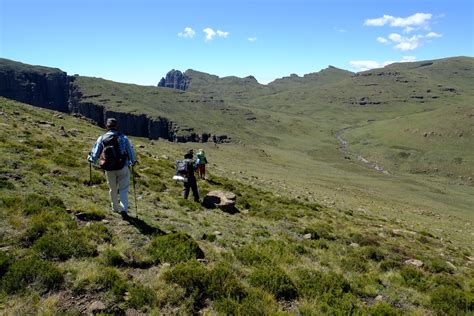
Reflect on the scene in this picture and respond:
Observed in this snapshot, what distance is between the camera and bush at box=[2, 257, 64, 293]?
8.67m

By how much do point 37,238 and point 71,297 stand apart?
10.3 feet

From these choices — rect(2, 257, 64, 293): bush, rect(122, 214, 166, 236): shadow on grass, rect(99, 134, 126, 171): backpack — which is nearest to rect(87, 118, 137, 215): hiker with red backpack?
rect(99, 134, 126, 171): backpack

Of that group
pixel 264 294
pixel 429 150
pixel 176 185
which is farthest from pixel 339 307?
pixel 429 150

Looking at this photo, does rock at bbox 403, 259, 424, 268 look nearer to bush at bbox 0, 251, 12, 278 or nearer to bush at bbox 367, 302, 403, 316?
bush at bbox 367, 302, 403, 316

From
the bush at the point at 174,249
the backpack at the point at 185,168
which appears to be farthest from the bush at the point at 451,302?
the backpack at the point at 185,168

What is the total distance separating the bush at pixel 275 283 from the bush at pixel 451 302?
15.3 ft

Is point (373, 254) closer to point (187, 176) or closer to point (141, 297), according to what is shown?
point (187, 176)

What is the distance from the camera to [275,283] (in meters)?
10.7

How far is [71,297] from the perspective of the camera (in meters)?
8.77

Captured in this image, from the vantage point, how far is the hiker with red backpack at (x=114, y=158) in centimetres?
1365

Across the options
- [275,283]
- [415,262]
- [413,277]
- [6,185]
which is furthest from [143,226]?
[415,262]

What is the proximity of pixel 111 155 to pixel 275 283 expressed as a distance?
745cm

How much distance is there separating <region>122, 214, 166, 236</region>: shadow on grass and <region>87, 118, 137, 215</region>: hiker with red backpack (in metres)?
0.38

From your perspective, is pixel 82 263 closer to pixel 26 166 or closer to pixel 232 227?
pixel 232 227
